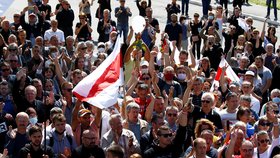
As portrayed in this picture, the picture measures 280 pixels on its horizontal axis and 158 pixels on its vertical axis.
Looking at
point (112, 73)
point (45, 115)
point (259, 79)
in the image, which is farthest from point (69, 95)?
point (259, 79)

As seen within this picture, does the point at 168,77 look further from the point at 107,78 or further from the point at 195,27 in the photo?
the point at 195,27

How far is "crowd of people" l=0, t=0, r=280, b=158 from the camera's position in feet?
47.6

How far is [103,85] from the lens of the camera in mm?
15320

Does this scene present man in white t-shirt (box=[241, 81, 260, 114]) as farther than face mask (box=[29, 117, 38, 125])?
Yes

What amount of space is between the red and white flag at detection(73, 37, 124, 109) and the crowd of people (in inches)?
13.8

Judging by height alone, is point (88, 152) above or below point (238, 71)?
above

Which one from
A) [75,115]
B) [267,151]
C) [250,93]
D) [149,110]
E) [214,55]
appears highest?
[75,115]

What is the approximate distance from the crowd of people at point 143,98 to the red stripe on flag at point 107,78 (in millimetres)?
404

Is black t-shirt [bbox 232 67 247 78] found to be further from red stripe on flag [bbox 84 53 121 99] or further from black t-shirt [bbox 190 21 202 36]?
red stripe on flag [bbox 84 53 121 99]

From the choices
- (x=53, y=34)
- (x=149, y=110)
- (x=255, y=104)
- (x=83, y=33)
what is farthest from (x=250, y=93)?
(x=83, y=33)

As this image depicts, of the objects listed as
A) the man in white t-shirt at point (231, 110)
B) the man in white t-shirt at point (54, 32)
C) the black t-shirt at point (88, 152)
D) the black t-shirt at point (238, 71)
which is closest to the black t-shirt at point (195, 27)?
the man in white t-shirt at point (54, 32)

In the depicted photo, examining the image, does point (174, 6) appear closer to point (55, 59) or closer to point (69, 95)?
point (55, 59)

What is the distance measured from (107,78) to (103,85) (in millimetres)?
183

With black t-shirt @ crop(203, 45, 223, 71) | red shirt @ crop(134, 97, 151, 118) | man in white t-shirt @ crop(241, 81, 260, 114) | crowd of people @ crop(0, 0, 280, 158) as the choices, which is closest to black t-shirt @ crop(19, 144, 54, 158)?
crowd of people @ crop(0, 0, 280, 158)
